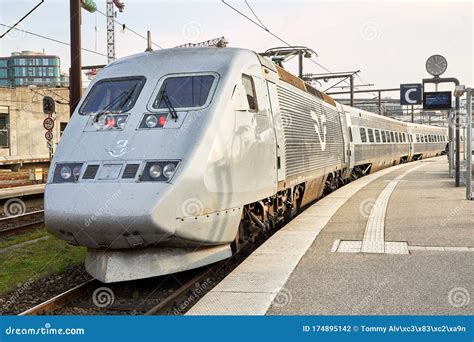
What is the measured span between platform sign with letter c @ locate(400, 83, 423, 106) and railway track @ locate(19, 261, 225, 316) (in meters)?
24.2

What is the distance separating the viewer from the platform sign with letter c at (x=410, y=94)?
2912cm

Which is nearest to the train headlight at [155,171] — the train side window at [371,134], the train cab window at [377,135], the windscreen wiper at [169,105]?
the windscreen wiper at [169,105]

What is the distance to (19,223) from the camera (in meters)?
12.9

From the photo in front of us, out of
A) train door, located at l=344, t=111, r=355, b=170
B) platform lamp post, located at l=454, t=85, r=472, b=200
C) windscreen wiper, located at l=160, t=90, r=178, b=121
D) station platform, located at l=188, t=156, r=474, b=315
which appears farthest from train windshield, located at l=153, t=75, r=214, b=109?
train door, located at l=344, t=111, r=355, b=170

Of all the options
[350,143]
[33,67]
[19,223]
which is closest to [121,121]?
[19,223]

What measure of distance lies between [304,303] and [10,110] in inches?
1740

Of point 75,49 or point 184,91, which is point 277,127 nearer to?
point 184,91

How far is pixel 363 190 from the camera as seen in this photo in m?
16.1

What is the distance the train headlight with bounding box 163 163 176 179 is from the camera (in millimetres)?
5910

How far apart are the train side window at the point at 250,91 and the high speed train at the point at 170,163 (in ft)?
0.05

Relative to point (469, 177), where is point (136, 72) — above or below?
above

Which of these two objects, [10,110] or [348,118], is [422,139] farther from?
[10,110]

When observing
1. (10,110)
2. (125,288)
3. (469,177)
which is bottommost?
(125,288)
